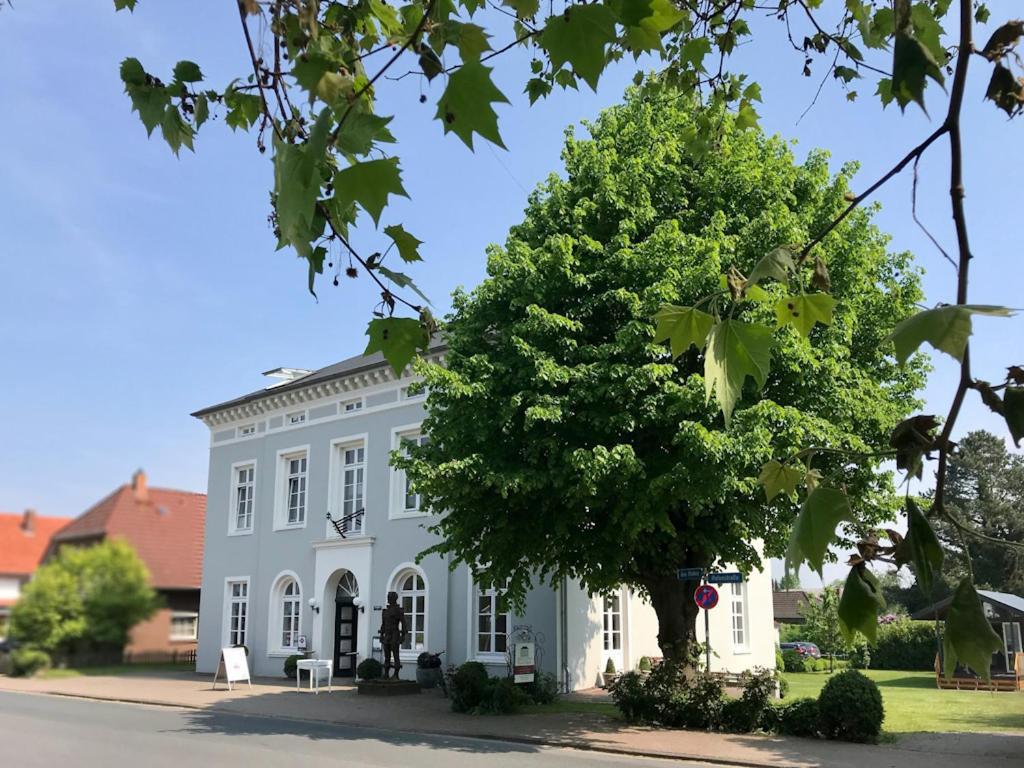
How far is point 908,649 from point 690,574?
31357 mm

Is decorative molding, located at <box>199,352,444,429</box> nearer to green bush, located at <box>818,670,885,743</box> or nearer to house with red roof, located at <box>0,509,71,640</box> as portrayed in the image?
green bush, located at <box>818,670,885,743</box>

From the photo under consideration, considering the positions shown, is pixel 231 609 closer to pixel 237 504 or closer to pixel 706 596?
pixel 237 504

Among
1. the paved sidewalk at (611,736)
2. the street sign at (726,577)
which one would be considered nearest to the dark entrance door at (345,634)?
the paved sidewalk at (611,736)

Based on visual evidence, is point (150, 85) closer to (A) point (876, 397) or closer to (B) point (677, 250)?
(B) point (677, 250)

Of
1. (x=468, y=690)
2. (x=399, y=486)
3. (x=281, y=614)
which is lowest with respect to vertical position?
(x=468, y=690)

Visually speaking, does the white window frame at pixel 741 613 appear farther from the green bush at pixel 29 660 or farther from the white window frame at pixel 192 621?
the green bush at pixel 29 660

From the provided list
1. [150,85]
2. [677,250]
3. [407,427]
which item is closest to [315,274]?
[150,85]

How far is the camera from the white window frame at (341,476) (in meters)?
26.5

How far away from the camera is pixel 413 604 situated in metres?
24.8

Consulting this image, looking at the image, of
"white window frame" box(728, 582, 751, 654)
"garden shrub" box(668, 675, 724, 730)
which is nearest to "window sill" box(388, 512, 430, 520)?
"white window frame" box(728, 582, 751, 654)

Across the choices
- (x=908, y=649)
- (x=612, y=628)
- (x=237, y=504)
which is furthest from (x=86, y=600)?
(x=908, y=649)

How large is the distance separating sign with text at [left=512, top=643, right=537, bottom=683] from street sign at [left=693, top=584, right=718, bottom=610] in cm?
521

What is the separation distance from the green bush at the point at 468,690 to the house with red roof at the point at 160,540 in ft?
59.2

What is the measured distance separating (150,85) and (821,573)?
8.15 feet
